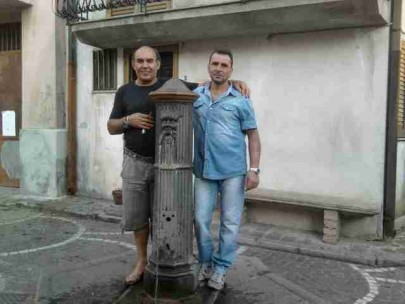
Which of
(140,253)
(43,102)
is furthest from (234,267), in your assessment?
(43,102)

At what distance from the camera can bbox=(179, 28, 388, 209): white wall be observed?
6199 mm

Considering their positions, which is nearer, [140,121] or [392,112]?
[140,121]

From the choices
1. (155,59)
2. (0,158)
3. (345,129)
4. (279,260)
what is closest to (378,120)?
(345,129)

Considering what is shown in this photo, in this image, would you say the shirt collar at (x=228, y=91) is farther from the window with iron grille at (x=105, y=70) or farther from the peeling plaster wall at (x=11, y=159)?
the peeling plaster wall at (x=11, y=159)

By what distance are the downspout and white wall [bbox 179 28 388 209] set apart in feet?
0.23

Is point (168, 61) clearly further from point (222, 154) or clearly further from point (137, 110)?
point (222, 154)

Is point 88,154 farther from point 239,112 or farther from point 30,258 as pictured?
point 239,112

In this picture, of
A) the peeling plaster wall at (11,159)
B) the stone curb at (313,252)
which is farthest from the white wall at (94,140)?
the peeling plaster wall at (11,159)

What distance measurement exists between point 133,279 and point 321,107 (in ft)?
11.6

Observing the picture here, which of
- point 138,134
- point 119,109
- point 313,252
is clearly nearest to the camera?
point 138,134

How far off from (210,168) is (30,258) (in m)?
2.71

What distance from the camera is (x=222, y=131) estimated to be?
4059 millimetres

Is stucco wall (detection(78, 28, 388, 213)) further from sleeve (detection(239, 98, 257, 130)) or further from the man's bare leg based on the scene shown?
the man's bare leg

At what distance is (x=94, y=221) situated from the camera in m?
7.68
